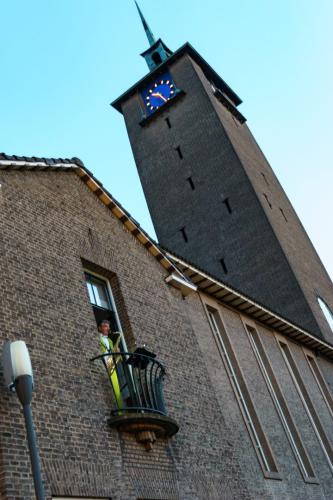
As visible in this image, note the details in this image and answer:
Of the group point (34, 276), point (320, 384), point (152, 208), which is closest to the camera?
point (34, 276)

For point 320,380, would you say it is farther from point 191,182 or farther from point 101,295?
point 191,182

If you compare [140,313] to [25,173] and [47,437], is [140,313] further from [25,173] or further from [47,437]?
[47,437]

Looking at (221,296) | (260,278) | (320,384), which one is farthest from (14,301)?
(260,278)

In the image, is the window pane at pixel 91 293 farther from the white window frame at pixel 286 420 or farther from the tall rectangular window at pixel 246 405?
the white window frame at pixel 286 420

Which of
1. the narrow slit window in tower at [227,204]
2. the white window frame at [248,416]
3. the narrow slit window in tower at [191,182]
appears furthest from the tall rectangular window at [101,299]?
the narrow slit window in tower at [191,182]

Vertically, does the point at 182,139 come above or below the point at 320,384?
above

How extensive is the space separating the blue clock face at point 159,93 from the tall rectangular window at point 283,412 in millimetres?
24013

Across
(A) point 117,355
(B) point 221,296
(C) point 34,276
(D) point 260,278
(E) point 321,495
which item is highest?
(D) point 260,278

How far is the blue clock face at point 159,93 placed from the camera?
130 feet

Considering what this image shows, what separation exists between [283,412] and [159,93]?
1065 inches

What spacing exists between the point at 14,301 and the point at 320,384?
52.7 ft

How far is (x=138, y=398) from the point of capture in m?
9.93

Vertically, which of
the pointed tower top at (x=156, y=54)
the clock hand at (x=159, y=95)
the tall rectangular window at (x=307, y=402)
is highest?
the pointed tower top at (x=156, y=54)

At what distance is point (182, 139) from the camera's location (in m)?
37.5
